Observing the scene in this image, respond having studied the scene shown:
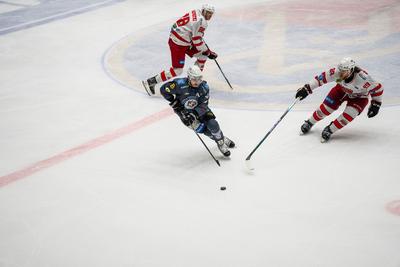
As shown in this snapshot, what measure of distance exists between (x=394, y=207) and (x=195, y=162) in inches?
97.2

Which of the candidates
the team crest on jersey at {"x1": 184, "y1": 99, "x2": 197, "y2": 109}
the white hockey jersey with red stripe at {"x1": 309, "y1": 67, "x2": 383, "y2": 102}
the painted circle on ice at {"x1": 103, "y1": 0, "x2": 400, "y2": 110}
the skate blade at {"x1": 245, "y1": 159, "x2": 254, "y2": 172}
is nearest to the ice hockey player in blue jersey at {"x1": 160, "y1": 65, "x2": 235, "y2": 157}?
the team crest on jersey at {"x1": 184, "y1": 99, "x2": 197, "y2": 109}

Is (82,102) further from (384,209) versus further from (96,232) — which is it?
(384,209)

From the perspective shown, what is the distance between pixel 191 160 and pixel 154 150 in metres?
0.61

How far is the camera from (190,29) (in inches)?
298

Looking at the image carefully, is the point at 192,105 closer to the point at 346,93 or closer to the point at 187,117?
the point at 187,117

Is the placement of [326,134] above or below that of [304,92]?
below

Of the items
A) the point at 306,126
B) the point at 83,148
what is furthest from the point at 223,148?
the point at 83,148

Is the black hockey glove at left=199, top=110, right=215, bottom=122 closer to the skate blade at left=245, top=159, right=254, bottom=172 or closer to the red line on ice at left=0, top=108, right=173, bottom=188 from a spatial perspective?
the skate blade at left=245, top=159, right=254, bottom=172

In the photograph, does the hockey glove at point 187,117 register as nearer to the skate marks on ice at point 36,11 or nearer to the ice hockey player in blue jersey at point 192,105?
the ice hockey player in blue jersey at point 192,105

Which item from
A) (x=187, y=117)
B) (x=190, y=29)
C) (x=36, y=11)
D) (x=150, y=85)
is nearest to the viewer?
(x=187, y=117)

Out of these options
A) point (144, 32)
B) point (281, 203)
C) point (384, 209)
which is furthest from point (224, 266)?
point (144, 32)

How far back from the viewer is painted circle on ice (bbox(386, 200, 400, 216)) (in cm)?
482

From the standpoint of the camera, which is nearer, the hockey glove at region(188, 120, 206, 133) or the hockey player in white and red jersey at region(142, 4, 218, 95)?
the hockey glove at region(188, 120, 206, 133)

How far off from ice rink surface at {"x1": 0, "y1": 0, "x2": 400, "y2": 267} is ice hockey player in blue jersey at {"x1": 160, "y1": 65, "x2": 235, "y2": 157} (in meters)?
0.47
